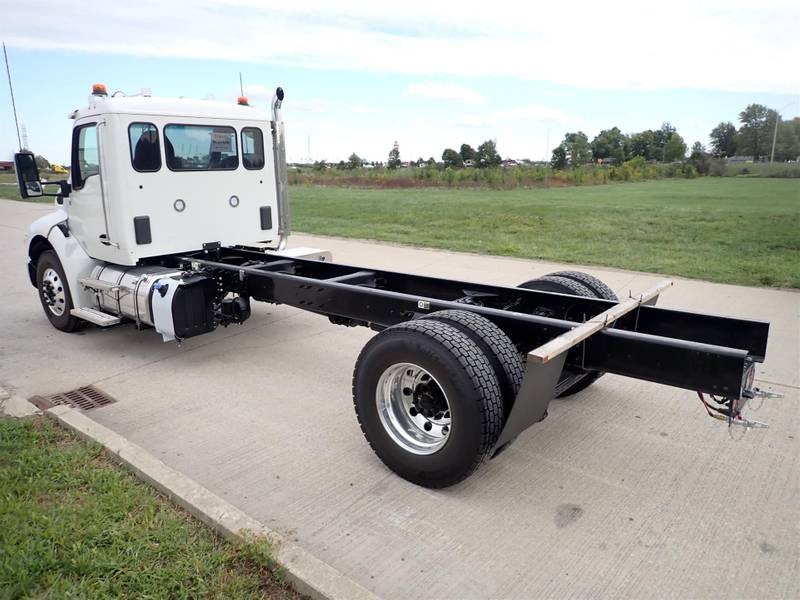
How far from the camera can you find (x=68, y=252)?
6758mm

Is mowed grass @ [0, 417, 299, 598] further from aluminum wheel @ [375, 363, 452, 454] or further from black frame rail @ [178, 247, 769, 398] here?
black frame rail @ [178, 247, 769, 398]

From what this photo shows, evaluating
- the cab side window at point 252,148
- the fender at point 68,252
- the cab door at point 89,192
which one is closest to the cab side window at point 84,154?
the cab door at point 89,192

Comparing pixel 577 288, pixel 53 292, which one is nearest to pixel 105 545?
pixel 577 288

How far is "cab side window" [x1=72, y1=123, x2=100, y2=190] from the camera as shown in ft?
20.3

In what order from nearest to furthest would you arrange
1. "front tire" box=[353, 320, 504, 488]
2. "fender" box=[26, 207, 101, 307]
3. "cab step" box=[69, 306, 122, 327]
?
"front tire" box=[353, 320, 504, 488]
"cab step" box=[69, 306, 122, 327]
"fender" box=[26, 207, 101, 307]

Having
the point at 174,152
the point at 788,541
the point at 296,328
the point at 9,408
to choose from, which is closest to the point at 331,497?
the point at 788,541

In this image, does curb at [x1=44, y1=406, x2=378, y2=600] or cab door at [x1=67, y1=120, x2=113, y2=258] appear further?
cab door at [x1=67, y1=120, x2=113, y2=258]

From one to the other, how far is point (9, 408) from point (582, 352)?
4.20 meters

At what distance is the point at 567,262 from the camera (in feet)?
35.5

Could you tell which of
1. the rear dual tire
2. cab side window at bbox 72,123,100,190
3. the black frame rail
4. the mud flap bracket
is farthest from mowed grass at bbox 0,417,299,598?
cab side window at bbox 72,123,100,190

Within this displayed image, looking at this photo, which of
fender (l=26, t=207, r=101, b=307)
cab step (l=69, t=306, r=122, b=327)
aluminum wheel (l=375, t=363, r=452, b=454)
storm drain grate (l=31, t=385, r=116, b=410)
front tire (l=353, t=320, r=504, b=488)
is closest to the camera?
front tire (l=353, t=320, r=504, b=488)

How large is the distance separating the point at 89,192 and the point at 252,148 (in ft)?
5.72

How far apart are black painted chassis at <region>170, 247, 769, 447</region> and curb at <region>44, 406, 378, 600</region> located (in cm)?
117

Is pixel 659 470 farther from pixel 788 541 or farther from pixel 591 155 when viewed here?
pixel 591 155
